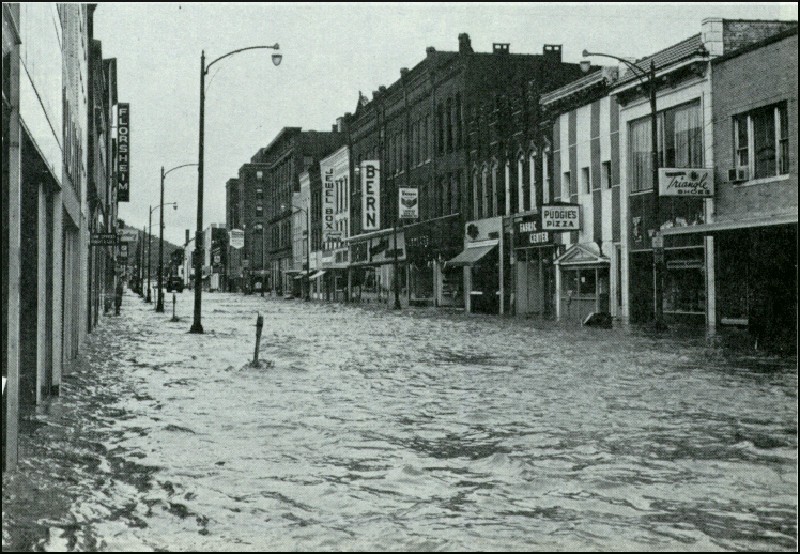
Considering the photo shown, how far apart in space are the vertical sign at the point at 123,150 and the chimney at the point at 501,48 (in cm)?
2054

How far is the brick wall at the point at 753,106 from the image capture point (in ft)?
79.4

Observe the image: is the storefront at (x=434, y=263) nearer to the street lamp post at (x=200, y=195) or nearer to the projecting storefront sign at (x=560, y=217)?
the projecting storefront sign at (x=560, y=217)

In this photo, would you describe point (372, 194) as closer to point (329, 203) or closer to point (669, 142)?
point (329, 203)

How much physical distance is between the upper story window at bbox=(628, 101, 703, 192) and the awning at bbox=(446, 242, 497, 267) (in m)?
12.8

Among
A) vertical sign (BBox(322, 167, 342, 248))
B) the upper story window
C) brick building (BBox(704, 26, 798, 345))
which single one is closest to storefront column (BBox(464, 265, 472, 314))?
the upper story window

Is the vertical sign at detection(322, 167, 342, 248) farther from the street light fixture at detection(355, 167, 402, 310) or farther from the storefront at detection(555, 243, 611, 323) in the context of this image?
the storefront at detection(555, 243, 611, 323)

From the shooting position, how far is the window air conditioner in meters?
26.4

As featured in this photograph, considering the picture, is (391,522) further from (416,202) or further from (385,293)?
(385,293)

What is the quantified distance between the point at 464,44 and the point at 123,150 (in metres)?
19.6

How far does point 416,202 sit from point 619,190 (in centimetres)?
2376

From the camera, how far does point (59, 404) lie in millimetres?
11938

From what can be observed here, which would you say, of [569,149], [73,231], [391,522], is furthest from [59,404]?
[569,149]

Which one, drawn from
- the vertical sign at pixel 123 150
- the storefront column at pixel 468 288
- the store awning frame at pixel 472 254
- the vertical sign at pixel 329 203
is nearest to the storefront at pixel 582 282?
the store awning frame at pixel 472 254

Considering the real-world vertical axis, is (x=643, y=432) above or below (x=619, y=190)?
below
